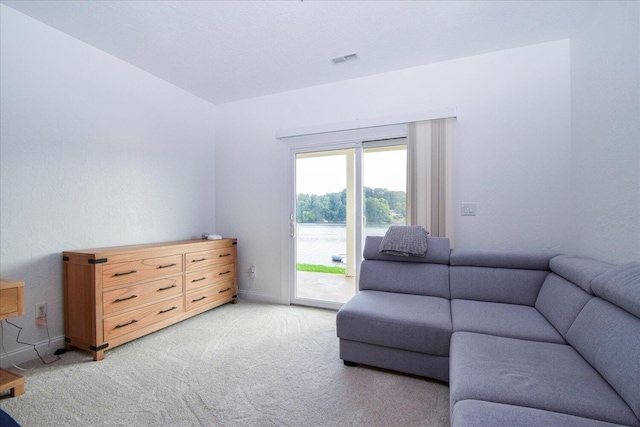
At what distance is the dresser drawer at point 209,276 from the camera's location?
301 centimetres

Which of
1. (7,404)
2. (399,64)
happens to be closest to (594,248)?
(399,64)

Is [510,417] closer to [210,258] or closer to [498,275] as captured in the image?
[498,275]

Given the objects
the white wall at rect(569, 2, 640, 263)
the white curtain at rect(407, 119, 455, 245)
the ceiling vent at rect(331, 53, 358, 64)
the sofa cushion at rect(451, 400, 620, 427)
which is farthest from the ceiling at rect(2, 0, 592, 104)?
the sofa cushion at rect(451, 400, 620, 427)

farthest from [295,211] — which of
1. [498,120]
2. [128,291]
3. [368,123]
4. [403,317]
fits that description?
[498,120]

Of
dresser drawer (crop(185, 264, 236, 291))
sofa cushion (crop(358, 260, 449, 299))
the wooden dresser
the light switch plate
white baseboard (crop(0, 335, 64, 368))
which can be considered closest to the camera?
white baseboard (crop(0, 335, 64, 368))

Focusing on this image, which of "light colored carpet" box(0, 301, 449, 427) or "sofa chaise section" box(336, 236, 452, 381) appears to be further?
"sofa chaise section" box(336, 236, 452, 381)

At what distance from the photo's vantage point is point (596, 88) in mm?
2133

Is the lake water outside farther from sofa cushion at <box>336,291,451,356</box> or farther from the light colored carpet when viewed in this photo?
sofa cushion at <box>336,291,451,356</box>

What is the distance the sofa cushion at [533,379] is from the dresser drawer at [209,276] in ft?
8.30

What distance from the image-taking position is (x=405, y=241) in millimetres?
2561

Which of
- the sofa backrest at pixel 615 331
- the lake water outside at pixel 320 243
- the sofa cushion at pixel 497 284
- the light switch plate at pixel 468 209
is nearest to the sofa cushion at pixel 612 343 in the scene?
the sofa backrest at pixel 615 331

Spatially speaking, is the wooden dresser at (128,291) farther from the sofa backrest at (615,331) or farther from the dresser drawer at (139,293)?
the sofa backrest at (615,331)

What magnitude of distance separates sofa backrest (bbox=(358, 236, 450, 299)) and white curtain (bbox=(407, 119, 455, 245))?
27 centimetres

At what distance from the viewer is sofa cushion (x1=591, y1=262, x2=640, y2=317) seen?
125cm
